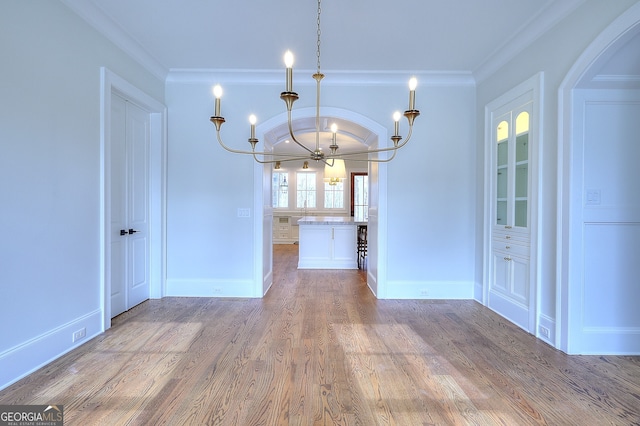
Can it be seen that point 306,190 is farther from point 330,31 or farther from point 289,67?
point 289,67

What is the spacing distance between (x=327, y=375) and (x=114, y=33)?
3543 mm

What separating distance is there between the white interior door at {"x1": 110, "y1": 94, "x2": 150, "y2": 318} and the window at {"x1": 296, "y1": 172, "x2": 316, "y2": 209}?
674cm

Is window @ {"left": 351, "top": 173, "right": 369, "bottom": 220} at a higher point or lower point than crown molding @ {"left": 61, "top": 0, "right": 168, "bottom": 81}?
lower

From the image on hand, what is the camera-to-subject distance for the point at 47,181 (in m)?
2.32

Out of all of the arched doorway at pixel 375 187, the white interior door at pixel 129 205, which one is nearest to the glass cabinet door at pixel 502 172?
the arched doorway at pixel 375 187

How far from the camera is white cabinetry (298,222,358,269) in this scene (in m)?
6.06

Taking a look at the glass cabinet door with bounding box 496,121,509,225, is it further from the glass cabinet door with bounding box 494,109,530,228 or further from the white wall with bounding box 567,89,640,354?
the white wall with bounding box 567,89,640,354

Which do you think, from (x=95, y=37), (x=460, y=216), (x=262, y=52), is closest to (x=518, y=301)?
(x=460, y=216)

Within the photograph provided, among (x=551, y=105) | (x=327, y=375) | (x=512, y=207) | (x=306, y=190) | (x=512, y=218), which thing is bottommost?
(x=327, y=375)

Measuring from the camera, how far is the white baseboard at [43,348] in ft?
6.70

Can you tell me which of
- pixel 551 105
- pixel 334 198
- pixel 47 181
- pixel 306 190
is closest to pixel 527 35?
pixel 551 105

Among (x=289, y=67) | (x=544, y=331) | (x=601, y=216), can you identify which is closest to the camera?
(x=289, y=67)

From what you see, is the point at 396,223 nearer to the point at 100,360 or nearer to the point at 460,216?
the point at 460,216

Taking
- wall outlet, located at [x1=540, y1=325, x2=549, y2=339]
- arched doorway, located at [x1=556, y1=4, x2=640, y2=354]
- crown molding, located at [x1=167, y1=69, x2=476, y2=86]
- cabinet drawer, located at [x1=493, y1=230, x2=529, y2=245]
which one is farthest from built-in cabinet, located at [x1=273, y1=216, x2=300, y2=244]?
arched doorway, located at [x1=556, y1=4, x2=640, y2=354]
